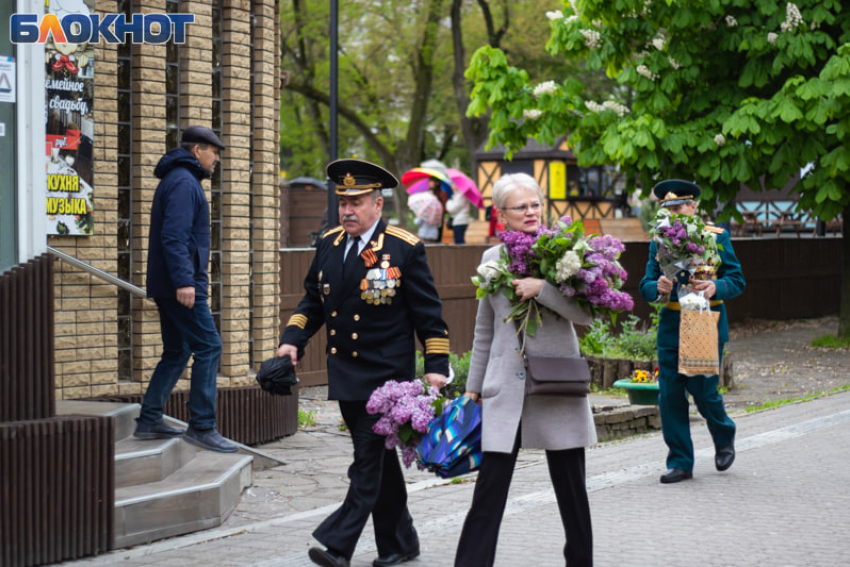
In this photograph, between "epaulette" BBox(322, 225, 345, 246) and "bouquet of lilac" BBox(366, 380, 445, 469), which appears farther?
"epaulette" BBox(322, 225, 345, 246)

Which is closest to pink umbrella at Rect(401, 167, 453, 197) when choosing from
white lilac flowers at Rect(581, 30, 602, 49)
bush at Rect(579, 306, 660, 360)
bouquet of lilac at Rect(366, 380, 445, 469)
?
white lilac flowers at Rect(581, 30, 602, 49)

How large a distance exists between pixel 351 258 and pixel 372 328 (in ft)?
1.18

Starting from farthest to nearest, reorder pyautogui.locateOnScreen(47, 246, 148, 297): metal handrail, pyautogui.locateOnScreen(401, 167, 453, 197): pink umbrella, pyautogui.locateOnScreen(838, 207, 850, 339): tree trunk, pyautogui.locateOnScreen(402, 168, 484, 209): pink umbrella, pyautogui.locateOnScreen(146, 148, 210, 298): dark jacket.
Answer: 1. pyautogui.locateOnScreen(402, 168, 484, 209): pink umbrella
2. pyautogui.locateOnScreen(401, 167, 453, 197): pink umbrella
3. pyautogui.locateOnScreen(838, 207, 850, 339): tree trunk
4. pyautogui.locateOnScreen(47, 246, 148, 297): metal handrail
5. pyautogui.locateOnScreen(146, 148, 210, 298): dark jacket

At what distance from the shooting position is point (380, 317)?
5.91 metres

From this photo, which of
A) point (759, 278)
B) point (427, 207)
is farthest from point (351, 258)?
point (759, 278)

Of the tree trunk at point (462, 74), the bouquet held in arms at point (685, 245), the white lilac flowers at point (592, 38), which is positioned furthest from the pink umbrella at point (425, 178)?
the bouquet held in arms at point (685, 245)

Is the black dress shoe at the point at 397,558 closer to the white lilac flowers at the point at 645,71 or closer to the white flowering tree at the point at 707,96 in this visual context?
the white flowering tree at the point at 707,96

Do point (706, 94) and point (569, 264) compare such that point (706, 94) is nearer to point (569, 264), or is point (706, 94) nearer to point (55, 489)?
point (569, 264)

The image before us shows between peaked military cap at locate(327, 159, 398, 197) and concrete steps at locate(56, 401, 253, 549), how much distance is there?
1.88m

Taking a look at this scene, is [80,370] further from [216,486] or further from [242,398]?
[216,486]

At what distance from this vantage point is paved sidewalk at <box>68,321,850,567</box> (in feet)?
20.6

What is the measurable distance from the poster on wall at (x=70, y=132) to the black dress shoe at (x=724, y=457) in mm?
4707

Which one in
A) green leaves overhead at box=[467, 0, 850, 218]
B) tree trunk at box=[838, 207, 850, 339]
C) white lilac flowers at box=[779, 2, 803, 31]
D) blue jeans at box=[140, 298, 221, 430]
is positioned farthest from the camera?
tree trunk at box=[838, 207, 850, 339]

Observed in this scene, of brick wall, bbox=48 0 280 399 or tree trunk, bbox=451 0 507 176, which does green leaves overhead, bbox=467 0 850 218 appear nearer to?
brick wall, bbox=48 0 280 399
